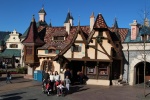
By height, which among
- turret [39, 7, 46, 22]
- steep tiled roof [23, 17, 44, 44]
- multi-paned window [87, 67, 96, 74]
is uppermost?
turret [39, 7, 46, 22]

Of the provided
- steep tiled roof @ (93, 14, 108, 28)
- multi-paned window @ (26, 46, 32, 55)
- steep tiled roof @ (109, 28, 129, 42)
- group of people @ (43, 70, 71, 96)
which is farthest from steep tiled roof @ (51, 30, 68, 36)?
group of people @ (43, 70, 71, 96)

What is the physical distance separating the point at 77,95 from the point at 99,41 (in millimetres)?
9041

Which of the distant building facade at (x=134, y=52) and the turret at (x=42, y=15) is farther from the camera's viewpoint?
the turret at (x=42, y=15)

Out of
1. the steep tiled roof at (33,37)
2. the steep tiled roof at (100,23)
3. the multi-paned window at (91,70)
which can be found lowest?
the multi-paned window at (91,70)

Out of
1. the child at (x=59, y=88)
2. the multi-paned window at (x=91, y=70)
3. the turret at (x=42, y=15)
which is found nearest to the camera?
the child at (x=59, y=88)

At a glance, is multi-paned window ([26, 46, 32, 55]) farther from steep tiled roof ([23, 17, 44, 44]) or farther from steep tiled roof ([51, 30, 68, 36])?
steep tiled roof ([51, 30, 68, 36])

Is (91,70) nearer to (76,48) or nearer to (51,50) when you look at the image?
(76,48)

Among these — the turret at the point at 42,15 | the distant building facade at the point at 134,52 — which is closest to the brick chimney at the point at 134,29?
the distant building facade at the point at 134,52

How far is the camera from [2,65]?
57312mm

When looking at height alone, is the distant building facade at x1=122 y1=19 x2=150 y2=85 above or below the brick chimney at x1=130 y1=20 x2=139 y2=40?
below

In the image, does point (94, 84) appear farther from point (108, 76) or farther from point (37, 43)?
point (37, 43)

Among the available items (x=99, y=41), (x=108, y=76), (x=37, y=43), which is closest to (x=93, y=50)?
(x=99, y=41)

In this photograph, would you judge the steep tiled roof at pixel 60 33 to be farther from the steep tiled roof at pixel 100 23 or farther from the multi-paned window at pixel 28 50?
the steep tiled roof at pixel 100 23

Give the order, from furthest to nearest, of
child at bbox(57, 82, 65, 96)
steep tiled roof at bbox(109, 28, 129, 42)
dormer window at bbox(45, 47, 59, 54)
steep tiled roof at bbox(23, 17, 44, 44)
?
1. steep tiled roof at bbox(23, 17, 44, 44)
2. dormer window at bbox(45, 47, 59, 54)
3. steep tiled roof at bbox(109, 28, 129, 42)
4. child at bbox(57, 82, 65, 96)
